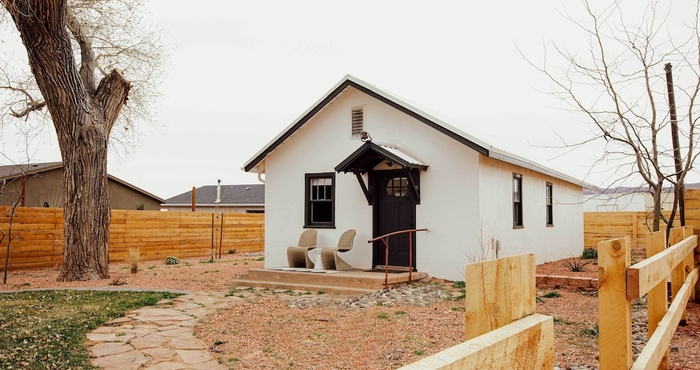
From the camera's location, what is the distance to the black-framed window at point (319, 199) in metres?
13.9

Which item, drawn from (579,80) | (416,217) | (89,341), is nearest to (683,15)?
(579,80)

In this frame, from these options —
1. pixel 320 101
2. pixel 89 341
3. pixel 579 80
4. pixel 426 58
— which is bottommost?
pixel 89 341

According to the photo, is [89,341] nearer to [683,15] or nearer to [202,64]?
[683,15]

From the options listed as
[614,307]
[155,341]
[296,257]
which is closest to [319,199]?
[296,257]

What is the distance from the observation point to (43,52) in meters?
12.0

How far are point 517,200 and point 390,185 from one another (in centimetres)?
378

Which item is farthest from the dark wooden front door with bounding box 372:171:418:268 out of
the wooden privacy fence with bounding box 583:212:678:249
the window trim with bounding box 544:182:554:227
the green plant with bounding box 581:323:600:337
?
the wooden privacy fence with bounding box 583:212:678:249

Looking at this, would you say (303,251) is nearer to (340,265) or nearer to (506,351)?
(340,265)

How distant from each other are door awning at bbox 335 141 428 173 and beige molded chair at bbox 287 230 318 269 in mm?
2052

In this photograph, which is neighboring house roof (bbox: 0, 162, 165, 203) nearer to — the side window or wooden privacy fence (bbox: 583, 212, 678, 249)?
the side window

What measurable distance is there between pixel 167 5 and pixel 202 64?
3496 mm

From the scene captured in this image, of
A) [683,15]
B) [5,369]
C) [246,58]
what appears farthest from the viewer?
[246,58]

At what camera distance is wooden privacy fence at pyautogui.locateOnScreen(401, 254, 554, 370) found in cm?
125

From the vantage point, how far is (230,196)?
41531 mm
